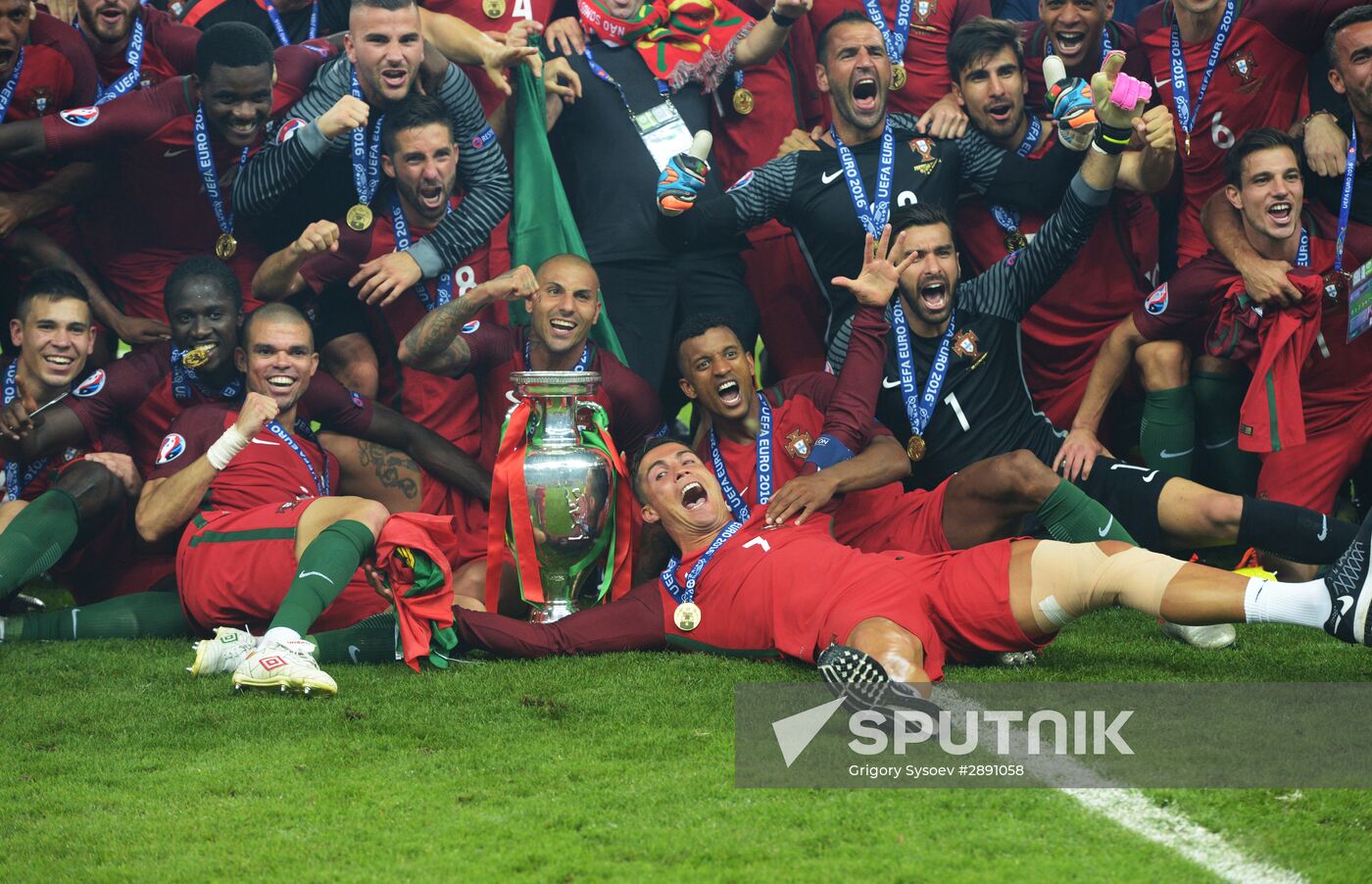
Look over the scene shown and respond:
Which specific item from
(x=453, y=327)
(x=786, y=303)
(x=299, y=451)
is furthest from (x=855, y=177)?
(x=299, y=451)

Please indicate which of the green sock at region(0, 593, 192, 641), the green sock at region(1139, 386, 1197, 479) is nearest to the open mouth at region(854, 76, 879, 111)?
the green sock at region(1139, 386, 1197, 479)

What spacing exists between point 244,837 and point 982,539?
2883 mm

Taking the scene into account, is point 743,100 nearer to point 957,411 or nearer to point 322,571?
point 957,411

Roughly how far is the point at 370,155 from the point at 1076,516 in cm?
355

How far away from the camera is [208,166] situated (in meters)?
6.88

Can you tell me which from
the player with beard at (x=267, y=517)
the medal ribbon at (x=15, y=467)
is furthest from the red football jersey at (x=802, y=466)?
the medal ribbon at (x=15, y=467)

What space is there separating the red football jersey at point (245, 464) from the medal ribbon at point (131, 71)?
1715 mm

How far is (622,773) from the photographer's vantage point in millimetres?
3941

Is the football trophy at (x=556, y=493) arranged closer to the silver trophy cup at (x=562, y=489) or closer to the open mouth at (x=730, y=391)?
the silver trophy cup at (x=562, y=489)

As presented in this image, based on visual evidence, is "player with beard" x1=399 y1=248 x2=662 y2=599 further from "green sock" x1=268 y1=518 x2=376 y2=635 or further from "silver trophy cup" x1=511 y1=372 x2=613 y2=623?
"green sock" x1=268 y1=518 x2=376 y2=635

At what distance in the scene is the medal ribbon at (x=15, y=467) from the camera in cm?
627

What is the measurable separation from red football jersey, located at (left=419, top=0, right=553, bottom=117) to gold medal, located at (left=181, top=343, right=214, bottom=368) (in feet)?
5.78

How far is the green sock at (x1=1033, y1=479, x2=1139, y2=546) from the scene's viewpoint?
5.23 metres

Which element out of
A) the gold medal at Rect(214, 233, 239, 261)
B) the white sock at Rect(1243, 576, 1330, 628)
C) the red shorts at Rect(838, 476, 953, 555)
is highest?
the gold medal at Rect(214, 233, 239, 261)
